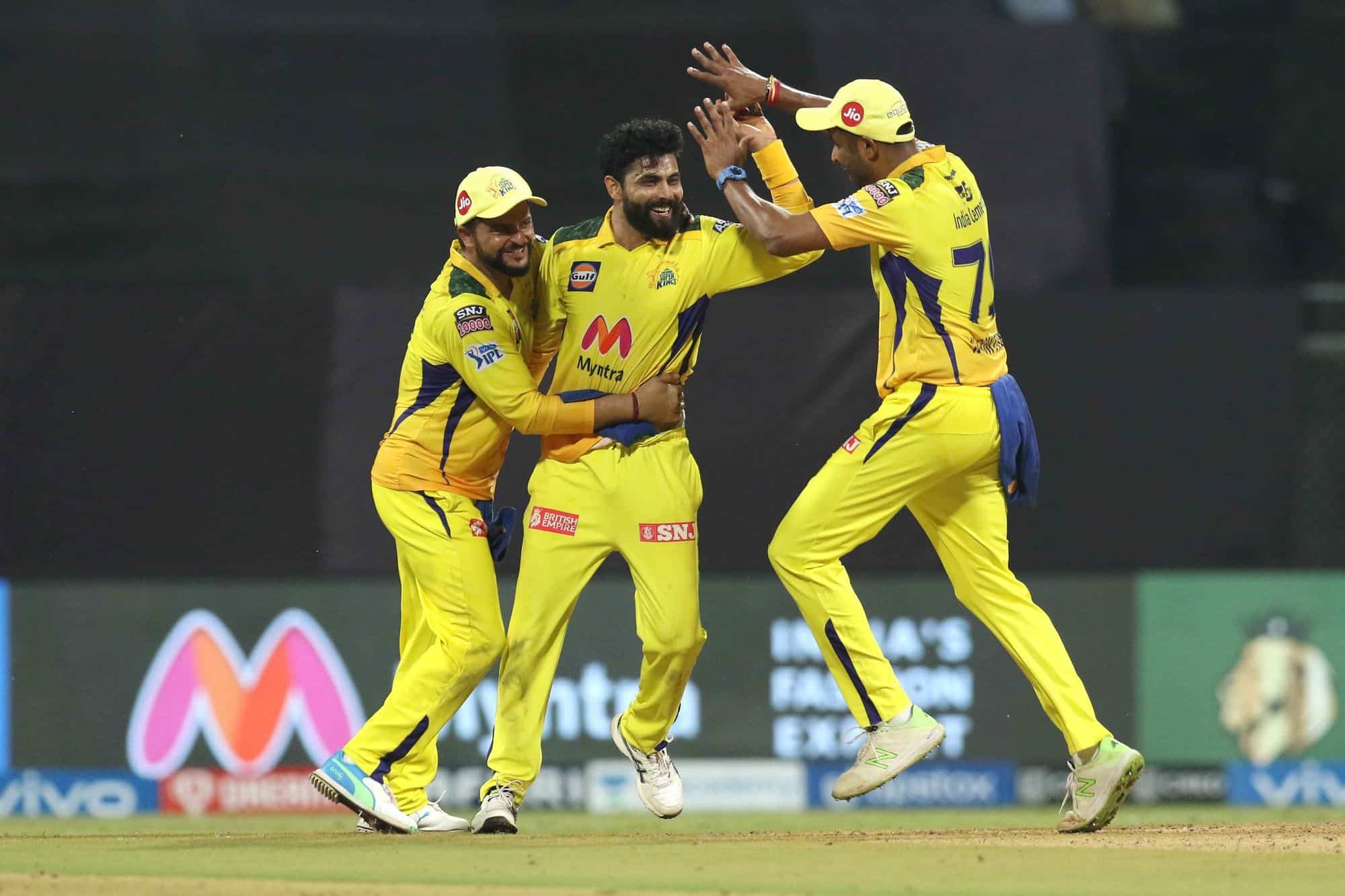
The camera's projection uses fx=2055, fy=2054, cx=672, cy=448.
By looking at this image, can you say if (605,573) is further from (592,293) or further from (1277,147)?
(1277,147)

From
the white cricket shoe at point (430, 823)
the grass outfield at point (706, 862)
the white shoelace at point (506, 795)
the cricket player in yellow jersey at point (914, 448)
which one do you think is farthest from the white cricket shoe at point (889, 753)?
the white cricket shoe at point (430, 823)

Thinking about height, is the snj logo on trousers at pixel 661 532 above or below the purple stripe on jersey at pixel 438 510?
Result: below

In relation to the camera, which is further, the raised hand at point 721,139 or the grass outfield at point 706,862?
the raised hand at point 721,139

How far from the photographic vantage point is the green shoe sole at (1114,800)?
6.49m

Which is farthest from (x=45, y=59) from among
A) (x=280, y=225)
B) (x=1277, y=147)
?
(x=1277, y=147)

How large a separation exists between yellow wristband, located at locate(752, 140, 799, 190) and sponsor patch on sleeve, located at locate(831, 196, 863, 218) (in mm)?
400

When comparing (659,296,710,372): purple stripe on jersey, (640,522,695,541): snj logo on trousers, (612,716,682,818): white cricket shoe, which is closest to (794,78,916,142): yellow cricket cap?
(659,296,710,372): purple stripe on jersey

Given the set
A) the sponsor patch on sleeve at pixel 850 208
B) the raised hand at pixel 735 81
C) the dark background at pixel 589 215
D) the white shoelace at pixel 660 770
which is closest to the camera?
the sponsor patch on sleeve at pixel 850 208

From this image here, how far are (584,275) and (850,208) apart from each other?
3.02 ft

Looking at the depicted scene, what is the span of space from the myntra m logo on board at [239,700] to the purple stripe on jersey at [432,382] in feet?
10.4

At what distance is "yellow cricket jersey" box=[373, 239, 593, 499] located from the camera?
21.6 feet

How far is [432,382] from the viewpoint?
22.4ft

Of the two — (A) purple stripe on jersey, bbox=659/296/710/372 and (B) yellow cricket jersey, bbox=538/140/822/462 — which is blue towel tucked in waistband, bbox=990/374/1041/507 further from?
(A) purple stripe on jersey, bbox=659/296/710/372

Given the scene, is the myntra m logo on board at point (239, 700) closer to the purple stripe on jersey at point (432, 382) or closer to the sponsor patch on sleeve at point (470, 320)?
the purple stripe on jersey at point (432, 382)
